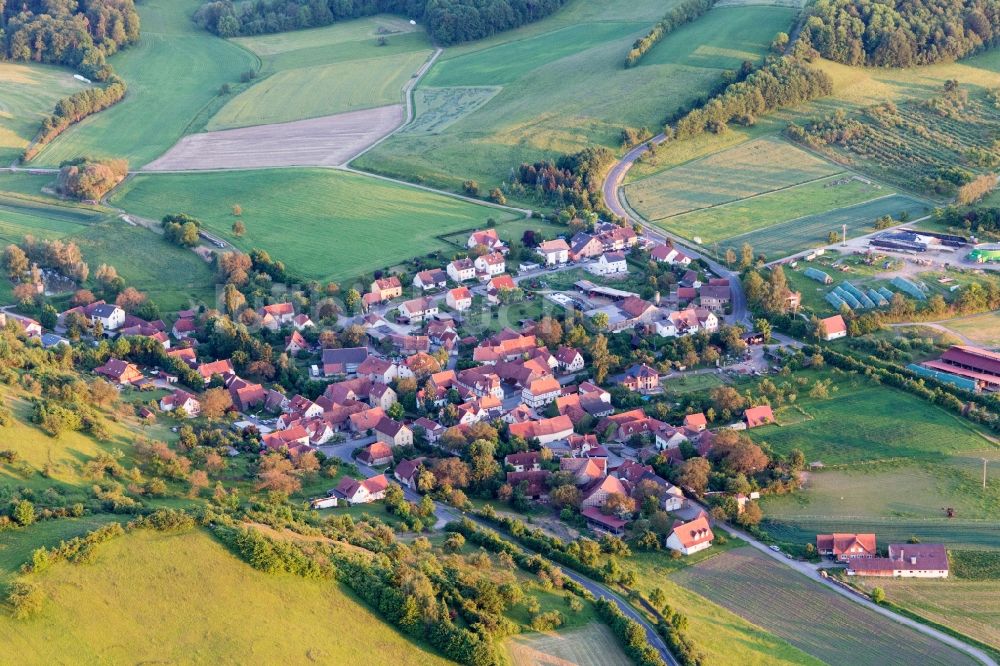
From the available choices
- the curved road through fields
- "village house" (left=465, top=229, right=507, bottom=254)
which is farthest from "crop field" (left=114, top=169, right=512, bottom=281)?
the curved road through fields

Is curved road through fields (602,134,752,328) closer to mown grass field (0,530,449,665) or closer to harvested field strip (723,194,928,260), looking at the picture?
harvested field strip (723,194,928,260)

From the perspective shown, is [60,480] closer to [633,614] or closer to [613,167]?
[633,614]

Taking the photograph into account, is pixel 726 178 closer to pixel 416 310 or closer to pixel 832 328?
pixel 832 328

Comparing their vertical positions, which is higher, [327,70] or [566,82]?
[566,82]

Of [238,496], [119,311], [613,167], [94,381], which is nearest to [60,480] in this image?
[238,496]

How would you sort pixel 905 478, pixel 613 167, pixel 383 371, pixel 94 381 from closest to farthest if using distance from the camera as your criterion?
pixel 905 478, pixel 94 381, pixel 383 371, pixel 613 167

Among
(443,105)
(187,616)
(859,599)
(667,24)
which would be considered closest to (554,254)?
(443,105)
